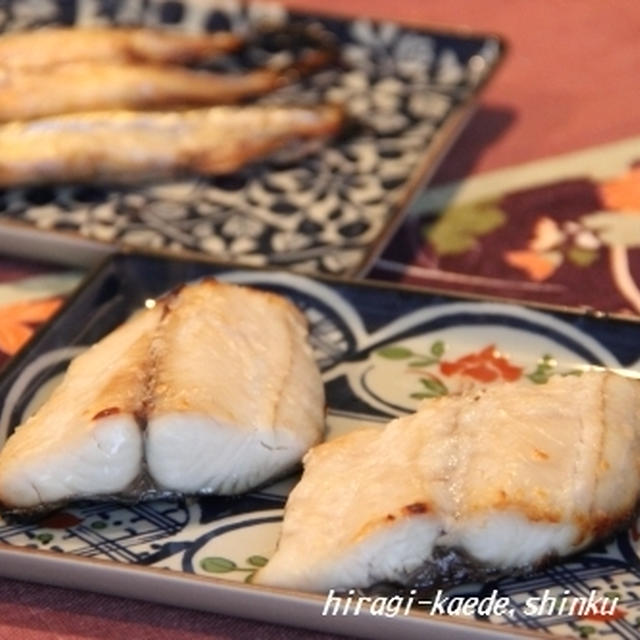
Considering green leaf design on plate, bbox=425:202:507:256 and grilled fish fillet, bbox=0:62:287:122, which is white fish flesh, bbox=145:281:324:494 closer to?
green leaf design on plate, bbox=425:202:507:256

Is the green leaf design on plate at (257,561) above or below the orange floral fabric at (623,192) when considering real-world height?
below

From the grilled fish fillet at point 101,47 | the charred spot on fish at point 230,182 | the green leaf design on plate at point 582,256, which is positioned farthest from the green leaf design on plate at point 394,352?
the grilled fish fillet at point 101,47

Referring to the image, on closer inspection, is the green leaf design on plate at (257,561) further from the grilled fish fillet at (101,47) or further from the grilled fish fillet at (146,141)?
the grilled fish fillet at (101,47)

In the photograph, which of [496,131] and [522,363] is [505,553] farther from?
[496,131]

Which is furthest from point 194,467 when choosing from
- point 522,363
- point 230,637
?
point 522,363

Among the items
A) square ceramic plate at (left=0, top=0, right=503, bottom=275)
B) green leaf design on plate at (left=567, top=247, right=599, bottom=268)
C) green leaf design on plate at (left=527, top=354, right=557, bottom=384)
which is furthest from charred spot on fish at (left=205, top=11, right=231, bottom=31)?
green leaf design on plate at (left=527, top=354, right=557, bottom=384)

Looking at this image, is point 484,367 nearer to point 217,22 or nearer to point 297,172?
point 297,172

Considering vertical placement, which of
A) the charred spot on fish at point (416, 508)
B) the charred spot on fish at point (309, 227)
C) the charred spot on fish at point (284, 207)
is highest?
the charred spot on fish at point (416, 508)
